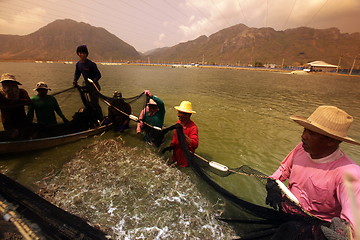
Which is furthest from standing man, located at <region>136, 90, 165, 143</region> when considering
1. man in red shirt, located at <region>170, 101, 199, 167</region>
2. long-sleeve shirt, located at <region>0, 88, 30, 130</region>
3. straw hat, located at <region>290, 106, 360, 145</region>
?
straw hat, located at <region>290, 106, 360, 145</region>

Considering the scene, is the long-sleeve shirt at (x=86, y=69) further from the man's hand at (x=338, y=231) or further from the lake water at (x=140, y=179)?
the man's hand at (x=338, y=231)

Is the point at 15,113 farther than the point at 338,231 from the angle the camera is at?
Yes

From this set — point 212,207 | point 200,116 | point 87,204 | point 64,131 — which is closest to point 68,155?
point 64,131

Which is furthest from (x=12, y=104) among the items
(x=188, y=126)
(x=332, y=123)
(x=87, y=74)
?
(x=332, y=123)

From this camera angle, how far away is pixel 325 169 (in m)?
1.93

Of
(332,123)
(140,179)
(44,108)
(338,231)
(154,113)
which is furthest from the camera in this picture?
(154,113)

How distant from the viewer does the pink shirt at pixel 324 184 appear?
173cm

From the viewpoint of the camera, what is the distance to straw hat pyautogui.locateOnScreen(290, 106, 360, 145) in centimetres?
179

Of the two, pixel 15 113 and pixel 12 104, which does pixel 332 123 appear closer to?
pixel 12 104

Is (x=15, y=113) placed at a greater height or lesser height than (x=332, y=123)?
lesser

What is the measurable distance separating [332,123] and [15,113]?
7.72 metres

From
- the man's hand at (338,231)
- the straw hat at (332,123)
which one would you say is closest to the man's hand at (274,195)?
the man's hand at (338,231)

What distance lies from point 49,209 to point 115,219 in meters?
1.94

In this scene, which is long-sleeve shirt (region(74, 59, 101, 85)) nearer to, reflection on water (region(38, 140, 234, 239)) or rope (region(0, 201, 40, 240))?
reflection on water (region(38, 140, 234, 239))
